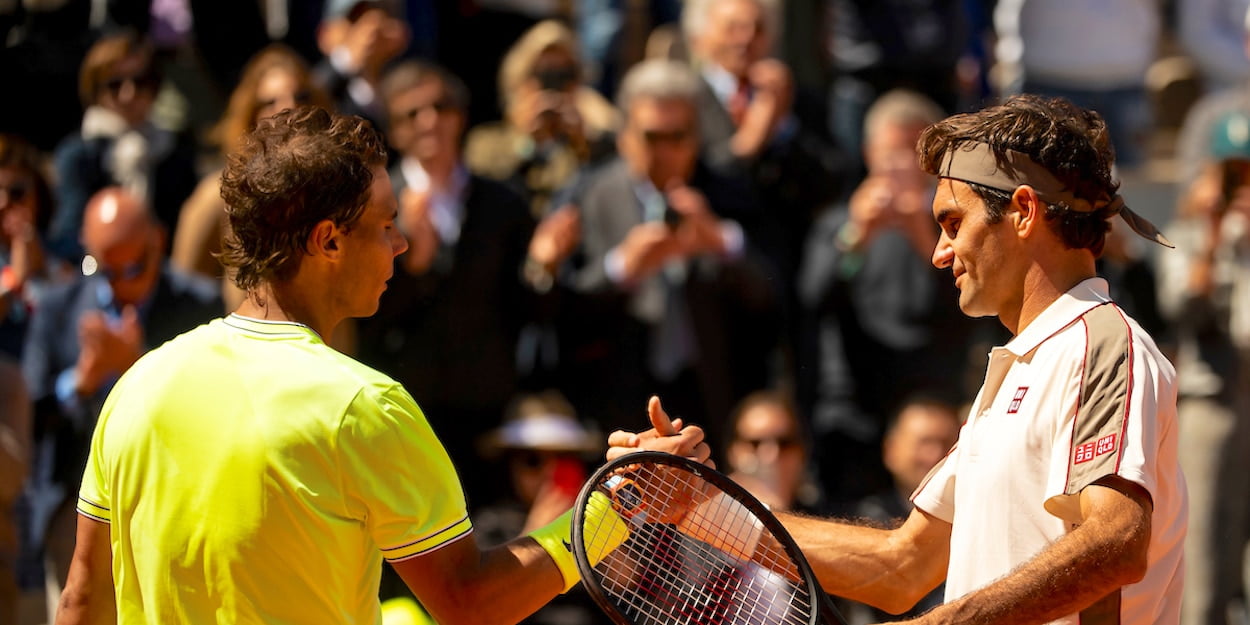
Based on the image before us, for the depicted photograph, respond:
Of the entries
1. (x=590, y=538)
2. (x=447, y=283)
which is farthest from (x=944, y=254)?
(x=447, y=283)

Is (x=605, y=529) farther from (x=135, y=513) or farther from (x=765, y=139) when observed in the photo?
(x=765, y=139)

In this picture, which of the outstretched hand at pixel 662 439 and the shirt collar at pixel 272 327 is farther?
the outstretched hand at pixel 662 439

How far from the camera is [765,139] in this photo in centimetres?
750

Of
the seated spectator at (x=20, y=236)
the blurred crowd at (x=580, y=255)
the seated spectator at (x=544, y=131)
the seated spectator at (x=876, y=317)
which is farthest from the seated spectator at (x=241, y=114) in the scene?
the seated spectator at (x=876, y=317)

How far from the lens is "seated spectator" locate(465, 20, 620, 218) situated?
7.59 meters

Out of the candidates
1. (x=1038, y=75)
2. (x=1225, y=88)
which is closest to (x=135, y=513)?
(x=1038, y=75)

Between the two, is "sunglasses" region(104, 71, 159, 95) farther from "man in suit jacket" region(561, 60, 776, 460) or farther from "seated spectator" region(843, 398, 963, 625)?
"seated spectator" region(843, 398, 963, 625)

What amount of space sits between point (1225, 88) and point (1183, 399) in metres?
2.63

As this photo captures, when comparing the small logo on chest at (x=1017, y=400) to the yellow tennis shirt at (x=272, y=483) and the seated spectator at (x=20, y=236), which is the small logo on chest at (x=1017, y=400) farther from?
the seated spectator at (x=20, y=236)

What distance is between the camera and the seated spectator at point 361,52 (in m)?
7.32

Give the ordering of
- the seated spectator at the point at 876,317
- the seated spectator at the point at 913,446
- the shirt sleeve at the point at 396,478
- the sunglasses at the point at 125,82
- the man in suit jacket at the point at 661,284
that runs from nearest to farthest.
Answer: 1. the shirt sleeve at the point at 396,478
2. the seated spectator at the point at 913,446
3. the man in suit jacket at the point at 661,284
4. the seated spectator at the point at 876,317
5. the sunglasses at the point at 125,82

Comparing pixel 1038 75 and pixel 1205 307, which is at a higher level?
pixel 1038 75

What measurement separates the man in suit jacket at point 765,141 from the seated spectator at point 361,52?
4.69 ft

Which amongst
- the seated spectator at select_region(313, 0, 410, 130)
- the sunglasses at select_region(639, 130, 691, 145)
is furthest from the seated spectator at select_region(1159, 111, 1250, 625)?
the seated spectator at select_region(313, 0, 410, 130)
